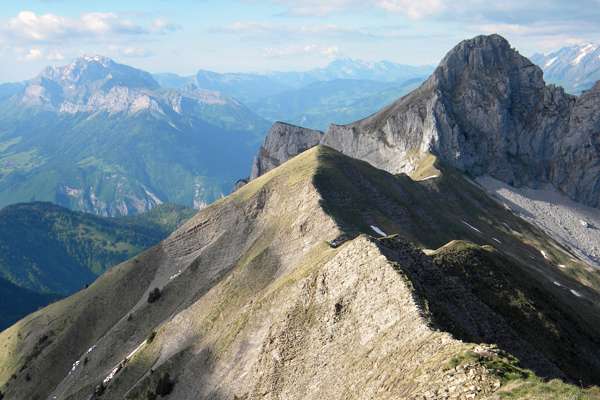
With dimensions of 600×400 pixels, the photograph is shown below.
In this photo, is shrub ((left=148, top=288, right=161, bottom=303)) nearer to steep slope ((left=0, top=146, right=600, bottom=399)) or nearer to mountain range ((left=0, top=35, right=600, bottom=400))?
steep slope ((left=0, top=146, right=600, bottom=399))

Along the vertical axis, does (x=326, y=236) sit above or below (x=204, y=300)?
Answer: above

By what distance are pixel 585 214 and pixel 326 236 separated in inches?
6319

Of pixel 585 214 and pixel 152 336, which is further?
pixel 585 214

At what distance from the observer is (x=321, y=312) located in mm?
44469

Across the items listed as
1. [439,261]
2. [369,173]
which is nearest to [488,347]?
[439,261]

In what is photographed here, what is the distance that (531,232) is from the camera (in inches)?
5566

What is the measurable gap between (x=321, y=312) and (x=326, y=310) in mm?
637

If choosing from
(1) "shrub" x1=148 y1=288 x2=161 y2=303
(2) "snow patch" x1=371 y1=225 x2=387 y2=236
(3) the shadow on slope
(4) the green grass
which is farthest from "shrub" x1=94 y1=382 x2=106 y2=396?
(4) the green grass

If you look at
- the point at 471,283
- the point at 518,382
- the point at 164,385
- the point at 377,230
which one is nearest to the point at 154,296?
the point at 164,385

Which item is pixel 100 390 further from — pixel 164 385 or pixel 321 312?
pixel 321 312

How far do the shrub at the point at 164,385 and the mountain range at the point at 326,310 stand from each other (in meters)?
0.14

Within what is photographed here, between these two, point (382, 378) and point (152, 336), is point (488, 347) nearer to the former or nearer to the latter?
point (382, 378)

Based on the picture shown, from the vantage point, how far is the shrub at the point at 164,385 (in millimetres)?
56938

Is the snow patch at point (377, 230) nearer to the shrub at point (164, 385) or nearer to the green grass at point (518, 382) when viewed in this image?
the shrub at point (164, 385)
